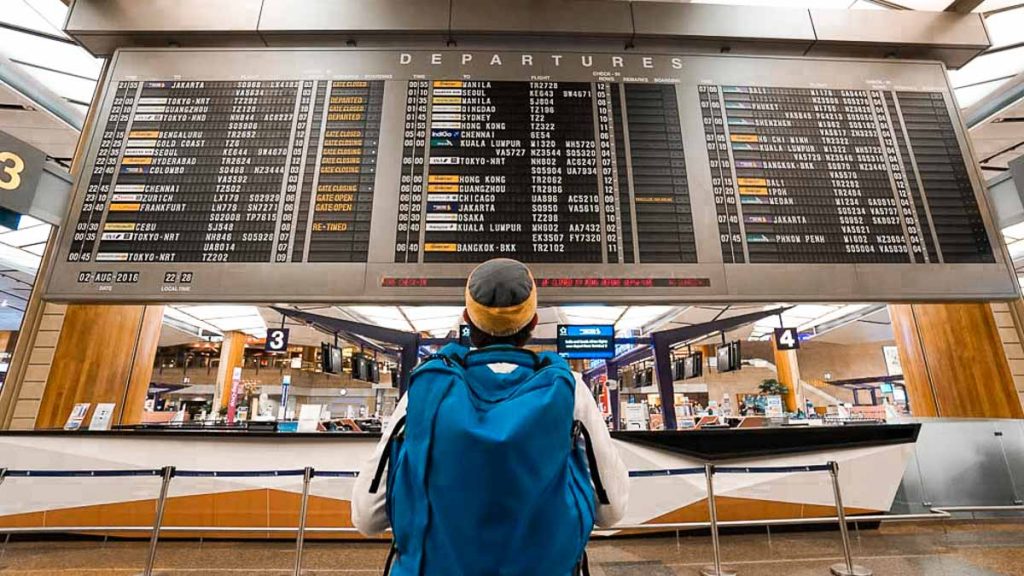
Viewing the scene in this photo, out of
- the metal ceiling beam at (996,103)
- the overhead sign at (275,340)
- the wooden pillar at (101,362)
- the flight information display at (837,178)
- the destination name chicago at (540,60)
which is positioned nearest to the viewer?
the flight information display at (837,178)

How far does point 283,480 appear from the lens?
357 centimetres

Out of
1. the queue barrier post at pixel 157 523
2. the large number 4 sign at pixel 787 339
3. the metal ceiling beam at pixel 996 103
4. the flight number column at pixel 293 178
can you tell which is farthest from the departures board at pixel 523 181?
the large number 4 sign at pixel 787 339

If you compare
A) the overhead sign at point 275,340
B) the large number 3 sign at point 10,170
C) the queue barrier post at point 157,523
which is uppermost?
the large number 3 sign at point 10,170

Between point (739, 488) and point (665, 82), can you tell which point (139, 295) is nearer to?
point (665, 82)

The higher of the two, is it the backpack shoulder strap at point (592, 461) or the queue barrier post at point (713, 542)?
the backpack shoulder strap at point (592, 461)

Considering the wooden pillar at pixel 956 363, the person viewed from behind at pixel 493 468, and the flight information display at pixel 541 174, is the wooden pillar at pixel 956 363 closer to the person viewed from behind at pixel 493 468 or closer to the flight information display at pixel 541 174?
the flight information display at pixel 541 174

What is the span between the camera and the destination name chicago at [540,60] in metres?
3.35

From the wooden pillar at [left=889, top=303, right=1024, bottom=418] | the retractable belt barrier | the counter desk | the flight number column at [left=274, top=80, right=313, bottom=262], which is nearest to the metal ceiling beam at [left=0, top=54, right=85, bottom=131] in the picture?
the flight number column at [left=274, top=80, right=313, bottom=262]

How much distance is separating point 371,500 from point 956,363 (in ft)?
20.4

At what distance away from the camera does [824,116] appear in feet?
10.6

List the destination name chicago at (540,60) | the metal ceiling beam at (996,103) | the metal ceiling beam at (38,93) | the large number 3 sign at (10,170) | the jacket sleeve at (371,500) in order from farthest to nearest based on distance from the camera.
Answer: the metal ceiling beam at (996,103), the metal ceiling beam at (38,93), the destination name chicago at (540,60), the large number 3 sign at (10,170), the jacket sleeve at (371,500)

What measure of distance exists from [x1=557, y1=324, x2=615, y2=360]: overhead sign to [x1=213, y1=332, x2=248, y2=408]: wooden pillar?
13.0 metres

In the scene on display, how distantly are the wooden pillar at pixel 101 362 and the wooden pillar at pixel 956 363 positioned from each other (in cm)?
784

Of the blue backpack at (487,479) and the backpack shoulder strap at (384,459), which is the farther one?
the backpack shoulder strap at (384,459)
